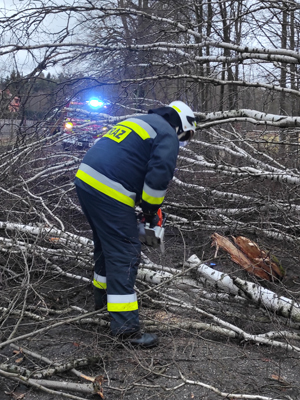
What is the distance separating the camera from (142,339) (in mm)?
2701

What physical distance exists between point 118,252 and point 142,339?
25.2 inches

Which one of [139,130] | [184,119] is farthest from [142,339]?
[184,119]

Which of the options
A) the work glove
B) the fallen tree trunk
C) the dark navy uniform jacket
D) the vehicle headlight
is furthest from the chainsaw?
the vehicle headlight

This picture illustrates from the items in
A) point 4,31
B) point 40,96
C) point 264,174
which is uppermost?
point 4,31

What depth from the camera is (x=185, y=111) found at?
3031 mm

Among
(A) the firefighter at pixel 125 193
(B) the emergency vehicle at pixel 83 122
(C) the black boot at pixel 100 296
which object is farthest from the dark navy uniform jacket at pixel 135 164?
(B) the emergency vehicle at pixel 83 122

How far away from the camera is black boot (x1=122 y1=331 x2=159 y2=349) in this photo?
105 inches

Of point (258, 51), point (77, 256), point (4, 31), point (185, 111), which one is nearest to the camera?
point (185, 111)

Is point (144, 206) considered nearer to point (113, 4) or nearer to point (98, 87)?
point (98, 87)

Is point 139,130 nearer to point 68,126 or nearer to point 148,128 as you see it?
point 148,128

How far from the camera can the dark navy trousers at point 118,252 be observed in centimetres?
270

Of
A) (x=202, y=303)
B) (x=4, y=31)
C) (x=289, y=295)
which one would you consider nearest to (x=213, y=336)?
(x=202, y=303)

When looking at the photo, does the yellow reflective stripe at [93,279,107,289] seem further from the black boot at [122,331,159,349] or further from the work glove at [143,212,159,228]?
the work glove at [143,212,159,228]

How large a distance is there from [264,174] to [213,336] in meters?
1.87
